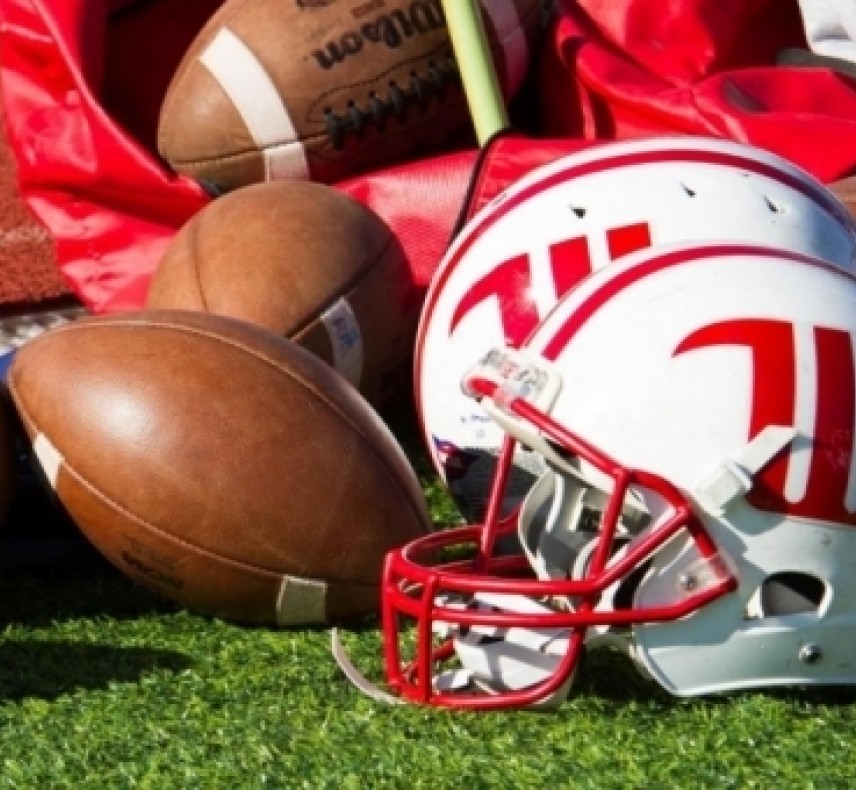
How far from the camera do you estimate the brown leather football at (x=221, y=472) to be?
2.36 meters

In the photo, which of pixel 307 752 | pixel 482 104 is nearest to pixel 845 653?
pixel 307 752

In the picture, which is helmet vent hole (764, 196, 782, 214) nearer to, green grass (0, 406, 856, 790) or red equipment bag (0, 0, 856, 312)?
green grass (0, 406, 856, 790)

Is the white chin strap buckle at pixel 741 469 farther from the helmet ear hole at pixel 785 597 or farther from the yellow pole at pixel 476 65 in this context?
the yellow pole at pixel 476 65

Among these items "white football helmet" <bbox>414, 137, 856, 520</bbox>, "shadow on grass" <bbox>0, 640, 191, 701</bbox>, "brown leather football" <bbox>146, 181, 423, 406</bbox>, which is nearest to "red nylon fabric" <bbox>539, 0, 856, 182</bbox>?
"brown leather football" <bbox>146, 181, 423, 406</bbox>

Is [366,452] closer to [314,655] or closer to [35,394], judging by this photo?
[314,655]

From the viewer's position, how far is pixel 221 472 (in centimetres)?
236

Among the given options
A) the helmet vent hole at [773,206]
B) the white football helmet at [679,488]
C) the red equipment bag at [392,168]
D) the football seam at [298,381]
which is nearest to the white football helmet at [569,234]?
the helmet vent hole at [773,206]

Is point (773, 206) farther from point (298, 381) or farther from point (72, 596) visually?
point (72, 596)

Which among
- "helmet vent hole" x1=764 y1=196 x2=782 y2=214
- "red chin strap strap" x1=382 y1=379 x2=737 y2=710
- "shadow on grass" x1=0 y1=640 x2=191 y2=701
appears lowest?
"shadow on grass" x1=0 y1=640 x2=191 y2=701

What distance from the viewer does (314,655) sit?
235 centimetres

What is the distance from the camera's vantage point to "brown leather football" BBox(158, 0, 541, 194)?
11.0 feet

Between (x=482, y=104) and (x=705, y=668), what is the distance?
1.55 meters

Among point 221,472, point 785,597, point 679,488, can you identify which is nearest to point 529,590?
point 679,488

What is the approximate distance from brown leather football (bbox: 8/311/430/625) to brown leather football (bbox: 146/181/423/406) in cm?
47
